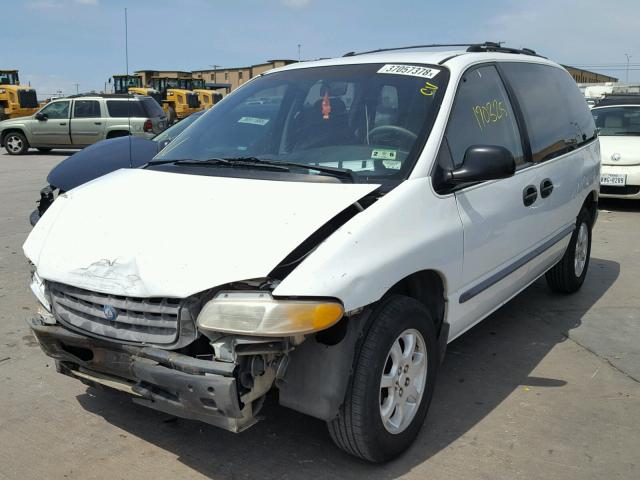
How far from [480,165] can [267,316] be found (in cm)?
140

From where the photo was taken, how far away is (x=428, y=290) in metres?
3.24

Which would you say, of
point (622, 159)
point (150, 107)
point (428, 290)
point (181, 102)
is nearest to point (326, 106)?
point (428, 290)

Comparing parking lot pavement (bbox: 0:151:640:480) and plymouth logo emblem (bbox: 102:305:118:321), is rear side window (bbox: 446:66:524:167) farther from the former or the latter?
plymouth logo emblem (bbox: 102:305:118:321)

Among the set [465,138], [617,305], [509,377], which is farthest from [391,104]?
[617,305]

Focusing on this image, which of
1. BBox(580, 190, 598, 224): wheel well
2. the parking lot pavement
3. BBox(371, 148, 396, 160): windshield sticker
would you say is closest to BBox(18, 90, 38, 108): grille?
the parking lot pavement

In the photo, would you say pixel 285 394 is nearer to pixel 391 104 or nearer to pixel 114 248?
pixel 114 248

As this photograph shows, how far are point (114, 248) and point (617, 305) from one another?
4.27 m

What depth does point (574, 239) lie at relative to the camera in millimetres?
5262

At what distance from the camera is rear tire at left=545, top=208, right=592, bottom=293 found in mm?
5285

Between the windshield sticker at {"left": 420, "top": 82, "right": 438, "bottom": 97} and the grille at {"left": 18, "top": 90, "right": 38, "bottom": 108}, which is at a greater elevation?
the windshield sticker at {"left": 420, "top": 82, "right": 438, "bottom": 97}

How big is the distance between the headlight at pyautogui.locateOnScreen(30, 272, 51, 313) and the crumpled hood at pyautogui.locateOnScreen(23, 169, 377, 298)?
114 millimetres

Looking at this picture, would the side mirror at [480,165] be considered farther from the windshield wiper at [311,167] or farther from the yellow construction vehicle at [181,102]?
the yellow construction vehicle at [181,102]

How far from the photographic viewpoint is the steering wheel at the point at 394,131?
10.8ft

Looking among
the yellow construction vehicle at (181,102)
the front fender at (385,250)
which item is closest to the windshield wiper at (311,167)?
the front fender at (385,250)
